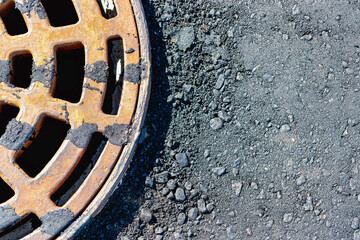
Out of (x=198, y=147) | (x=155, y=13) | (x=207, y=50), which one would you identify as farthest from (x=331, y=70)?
(x=155, y=13)

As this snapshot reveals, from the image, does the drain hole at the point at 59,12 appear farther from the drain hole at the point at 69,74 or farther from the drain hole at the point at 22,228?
the drain hole at the point at 22,228

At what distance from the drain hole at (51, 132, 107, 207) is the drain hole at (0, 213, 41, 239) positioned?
150 millimetres

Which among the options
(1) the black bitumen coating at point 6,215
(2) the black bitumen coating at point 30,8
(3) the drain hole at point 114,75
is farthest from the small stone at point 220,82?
(1) the black bitumen coating at point 6,215

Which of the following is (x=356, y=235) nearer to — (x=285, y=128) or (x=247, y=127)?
(x=285, y=128)

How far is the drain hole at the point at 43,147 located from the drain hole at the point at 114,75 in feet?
1.02

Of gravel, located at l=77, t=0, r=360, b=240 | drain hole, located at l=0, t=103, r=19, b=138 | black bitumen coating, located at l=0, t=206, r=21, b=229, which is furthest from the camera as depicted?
drain hole, located at l=0, t=103, r=19, b=138

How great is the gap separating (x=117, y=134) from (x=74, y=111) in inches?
9.3

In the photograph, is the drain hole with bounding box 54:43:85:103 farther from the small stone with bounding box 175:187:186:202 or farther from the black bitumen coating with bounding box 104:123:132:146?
the small stone with bounding box 175:187:186:202

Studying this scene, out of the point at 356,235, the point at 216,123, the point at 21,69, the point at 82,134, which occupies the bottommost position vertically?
the point at 356,235

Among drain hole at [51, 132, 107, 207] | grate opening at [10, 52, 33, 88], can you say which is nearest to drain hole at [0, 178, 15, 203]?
drain hole at [51, 132, 107, 207]

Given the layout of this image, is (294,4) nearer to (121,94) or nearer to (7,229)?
(121,94)

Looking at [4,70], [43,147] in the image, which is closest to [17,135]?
[43,147]

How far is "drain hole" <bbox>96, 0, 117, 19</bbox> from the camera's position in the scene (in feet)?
5.76

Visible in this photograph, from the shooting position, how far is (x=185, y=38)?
5.91 feet
